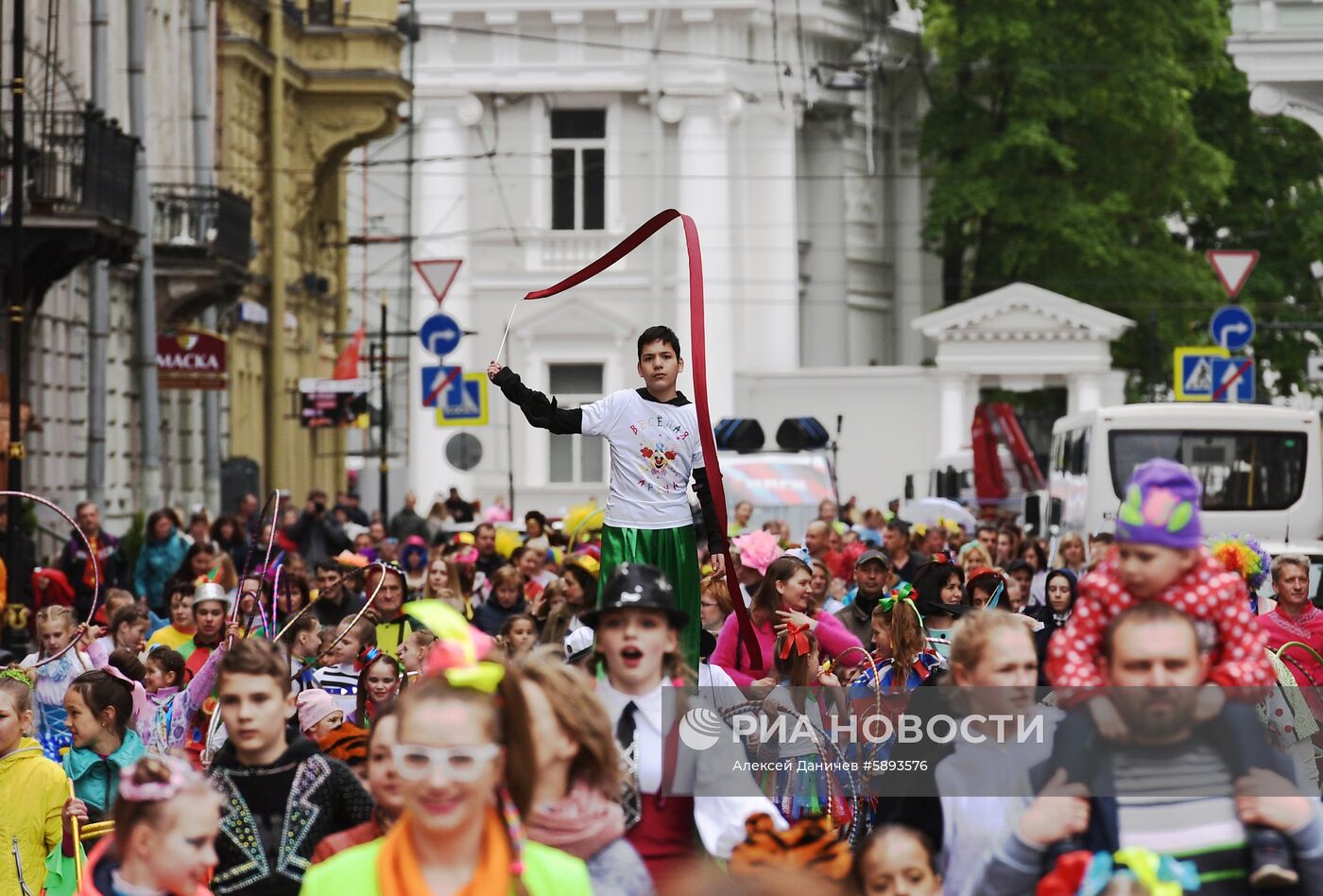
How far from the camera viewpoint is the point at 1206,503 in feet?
100

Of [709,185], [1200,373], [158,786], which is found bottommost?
[158,786]

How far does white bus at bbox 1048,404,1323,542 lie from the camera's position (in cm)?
3045

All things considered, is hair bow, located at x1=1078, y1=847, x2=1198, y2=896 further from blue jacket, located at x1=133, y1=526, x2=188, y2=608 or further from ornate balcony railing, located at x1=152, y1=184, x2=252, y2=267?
ornate balcony railing, located at x1=152, y1=184, x2=252, y2=267

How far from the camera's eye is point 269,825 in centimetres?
742

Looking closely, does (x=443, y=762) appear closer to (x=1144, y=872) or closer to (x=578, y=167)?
(x=1144, y=872)

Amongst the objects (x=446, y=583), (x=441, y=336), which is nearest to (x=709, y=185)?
(x=441, y=336)

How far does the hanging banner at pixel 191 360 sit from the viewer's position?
3659 centimetres

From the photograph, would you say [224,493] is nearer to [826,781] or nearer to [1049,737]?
[826,781]

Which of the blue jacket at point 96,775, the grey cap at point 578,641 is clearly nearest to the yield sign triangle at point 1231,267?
the grey cap at point 578,641

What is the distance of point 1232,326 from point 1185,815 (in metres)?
23.1

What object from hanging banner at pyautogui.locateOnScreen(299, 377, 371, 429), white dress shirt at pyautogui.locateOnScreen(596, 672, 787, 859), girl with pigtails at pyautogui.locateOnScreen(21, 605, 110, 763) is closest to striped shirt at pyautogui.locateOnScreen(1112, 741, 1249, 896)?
white dress shirt at pyautogui.locateOnScreen(596, 672, 787, 859)

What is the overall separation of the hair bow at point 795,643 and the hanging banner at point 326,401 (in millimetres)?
30274

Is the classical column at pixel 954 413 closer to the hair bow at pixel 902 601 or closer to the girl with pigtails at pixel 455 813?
the hair bow at pixel 902 601

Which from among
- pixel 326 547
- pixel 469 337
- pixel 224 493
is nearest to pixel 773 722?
pixel 326 547
